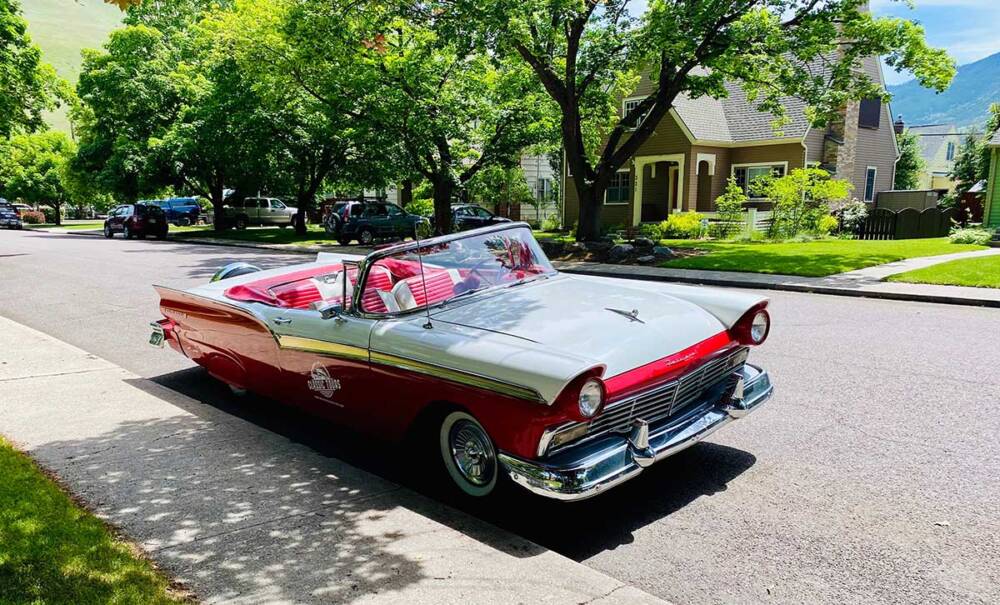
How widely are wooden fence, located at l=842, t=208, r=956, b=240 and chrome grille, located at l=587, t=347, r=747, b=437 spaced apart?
21.2m

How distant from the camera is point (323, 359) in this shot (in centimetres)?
448

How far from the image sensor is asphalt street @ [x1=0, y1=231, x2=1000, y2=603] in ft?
10.0

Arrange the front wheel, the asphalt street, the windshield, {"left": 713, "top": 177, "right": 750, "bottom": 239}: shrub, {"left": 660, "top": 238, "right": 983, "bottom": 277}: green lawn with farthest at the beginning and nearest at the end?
{"left": 713, "top": 177, "right": 750, "bottom": 239}: shrub
{"left": 660, "top": 238, "right": 983, "bottom": 277}: green lawn
the windshield
the front wheel
the asphalt street

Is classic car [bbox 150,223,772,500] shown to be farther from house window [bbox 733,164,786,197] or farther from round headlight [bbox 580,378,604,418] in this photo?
house window [bbox 733,164,786,197]

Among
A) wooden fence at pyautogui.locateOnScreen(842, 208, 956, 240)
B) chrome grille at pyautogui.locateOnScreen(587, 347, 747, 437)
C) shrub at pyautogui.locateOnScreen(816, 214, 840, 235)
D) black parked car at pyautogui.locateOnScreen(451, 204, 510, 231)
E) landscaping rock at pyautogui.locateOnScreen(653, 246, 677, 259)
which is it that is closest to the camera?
chrome grille at pyautogui.locateOnScreen(587, 347, 747, 437)

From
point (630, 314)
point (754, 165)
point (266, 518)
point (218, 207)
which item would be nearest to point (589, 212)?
point (754, 165)

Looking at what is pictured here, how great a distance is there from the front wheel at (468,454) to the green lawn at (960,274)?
11.3 meters

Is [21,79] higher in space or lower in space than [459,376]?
higher

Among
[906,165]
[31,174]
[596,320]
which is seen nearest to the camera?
[596,320]

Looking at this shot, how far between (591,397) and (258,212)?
41.5 m

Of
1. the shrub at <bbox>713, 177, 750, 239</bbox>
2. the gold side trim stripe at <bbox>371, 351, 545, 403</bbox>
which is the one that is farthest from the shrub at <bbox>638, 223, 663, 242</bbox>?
the gold side trim stripe at <bbox>371, 351, 545, 403</bbox>

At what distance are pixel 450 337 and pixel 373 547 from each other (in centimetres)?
117

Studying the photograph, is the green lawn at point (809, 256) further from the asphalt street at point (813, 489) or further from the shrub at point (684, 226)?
the asphalt street at point (813, 489)

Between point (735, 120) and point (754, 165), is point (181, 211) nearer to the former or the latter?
point (735, 120)
